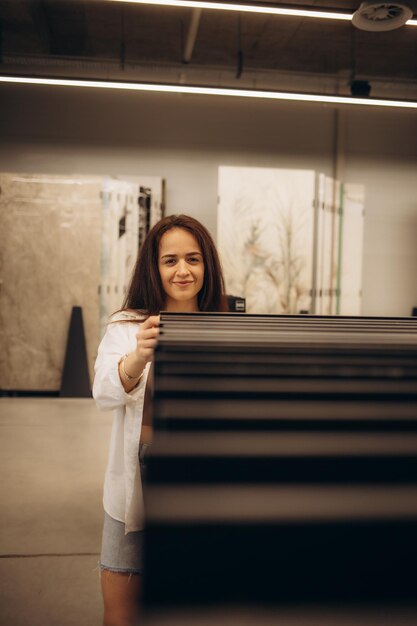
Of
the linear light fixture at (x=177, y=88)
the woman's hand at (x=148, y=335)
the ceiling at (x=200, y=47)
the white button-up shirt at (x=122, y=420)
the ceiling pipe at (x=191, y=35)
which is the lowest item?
the white button-up shirt at (x=122, y=420)

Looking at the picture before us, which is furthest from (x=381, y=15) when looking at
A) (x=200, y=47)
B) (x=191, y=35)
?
(x=200, y=47)

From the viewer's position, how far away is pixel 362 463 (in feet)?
1.26

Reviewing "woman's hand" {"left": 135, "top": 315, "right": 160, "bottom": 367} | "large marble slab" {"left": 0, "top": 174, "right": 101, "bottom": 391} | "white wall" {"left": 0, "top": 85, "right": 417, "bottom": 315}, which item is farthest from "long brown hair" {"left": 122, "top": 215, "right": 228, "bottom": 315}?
"white wall" {"left": 0, "top": 85, "right": 417, "bottom": 315}

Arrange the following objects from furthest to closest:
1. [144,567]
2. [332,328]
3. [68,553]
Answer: [68,553] < [332,328] < [144,567]

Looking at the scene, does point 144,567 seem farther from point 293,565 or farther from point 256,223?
point 256,223

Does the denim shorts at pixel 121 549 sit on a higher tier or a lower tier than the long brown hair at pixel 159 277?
lower

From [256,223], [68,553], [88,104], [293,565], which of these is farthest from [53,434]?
[293,565]

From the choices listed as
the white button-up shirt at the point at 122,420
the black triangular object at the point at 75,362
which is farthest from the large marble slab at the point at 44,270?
the white button-up shirt at the point at 122,420

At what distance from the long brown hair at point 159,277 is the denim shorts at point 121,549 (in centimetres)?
57

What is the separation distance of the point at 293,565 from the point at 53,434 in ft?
14.1

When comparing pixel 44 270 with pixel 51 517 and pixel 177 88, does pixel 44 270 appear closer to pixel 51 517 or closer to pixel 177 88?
pixel 177 88

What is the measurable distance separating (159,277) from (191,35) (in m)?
4.67

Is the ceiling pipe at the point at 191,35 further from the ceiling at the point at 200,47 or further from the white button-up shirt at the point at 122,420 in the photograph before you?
the white button-up shirt at the point at 122,420

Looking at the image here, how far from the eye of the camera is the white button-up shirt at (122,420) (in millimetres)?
1169
